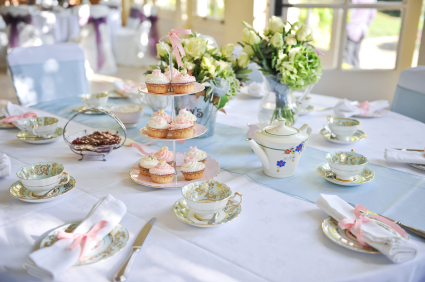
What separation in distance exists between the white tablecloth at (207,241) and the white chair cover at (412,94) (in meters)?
1.22

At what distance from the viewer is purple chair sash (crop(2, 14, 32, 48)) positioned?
5.59 meters

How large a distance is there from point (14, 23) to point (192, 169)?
573 centimetres

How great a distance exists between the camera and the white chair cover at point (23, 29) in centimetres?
557

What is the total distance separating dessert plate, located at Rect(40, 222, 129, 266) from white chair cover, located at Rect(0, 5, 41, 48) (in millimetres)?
5530

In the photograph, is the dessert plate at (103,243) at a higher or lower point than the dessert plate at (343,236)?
lower

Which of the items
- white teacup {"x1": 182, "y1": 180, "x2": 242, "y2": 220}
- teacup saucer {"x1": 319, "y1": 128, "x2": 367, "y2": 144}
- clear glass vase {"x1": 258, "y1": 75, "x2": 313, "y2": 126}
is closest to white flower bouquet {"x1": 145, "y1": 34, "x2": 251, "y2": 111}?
clear glass vase {"x1": 258, "y1": 75, "x2": 313, "y2": 126}

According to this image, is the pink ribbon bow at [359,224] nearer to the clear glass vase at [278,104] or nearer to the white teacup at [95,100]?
the clear glass vase at [278,104]

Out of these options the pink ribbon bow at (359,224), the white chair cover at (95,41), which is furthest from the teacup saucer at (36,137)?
the white chair cover at (95,41)

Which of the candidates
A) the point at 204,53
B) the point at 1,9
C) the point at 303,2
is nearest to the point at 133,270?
the point at 204,53

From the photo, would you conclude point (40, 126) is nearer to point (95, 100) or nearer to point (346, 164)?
point (95, 100)

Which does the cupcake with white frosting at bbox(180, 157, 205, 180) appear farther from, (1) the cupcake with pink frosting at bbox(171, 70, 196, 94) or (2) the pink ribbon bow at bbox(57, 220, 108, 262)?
(2) the pink ribbon bow at bbox(57, 220, 108, 262)

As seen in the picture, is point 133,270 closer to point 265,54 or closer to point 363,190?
point 363,190

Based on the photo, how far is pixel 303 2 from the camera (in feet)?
9.62

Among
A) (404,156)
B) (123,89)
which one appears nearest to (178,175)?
(404,156)
